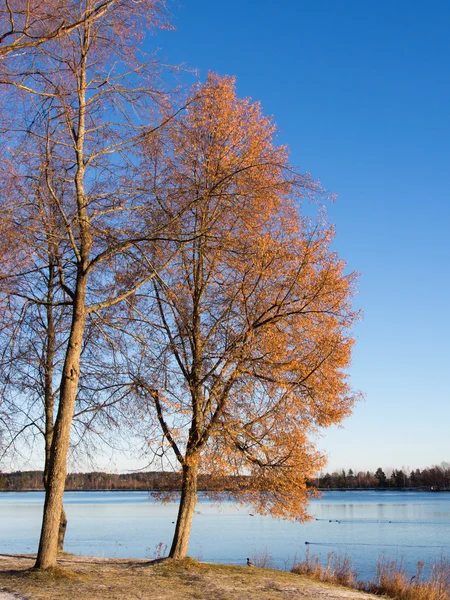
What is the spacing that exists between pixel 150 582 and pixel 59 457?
280 centimetres

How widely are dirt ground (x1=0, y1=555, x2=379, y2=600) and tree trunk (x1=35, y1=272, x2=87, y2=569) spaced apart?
0.38 meters

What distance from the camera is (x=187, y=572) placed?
1332 centimetres

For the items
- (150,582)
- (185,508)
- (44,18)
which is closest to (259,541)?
(185,508)

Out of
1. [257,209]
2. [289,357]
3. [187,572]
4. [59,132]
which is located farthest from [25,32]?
[187,572]

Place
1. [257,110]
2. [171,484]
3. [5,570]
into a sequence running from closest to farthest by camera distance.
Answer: [5,570] → [171,484] → [257,110]

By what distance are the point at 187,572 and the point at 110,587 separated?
240cm

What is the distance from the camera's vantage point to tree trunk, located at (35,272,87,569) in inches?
466

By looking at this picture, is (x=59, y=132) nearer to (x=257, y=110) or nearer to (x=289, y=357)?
(x=257, y=110)

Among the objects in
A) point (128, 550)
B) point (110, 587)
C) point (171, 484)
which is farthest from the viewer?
point (128, 550)

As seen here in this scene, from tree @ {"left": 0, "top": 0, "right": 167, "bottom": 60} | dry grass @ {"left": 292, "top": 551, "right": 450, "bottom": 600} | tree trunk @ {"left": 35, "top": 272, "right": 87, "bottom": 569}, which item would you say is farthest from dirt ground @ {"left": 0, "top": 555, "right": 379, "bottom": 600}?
tree @ {"left": 0, "top": 0, "right": 167, "bottom": 60}

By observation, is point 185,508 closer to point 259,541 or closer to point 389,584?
point 389,584

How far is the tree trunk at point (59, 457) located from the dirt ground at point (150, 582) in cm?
38

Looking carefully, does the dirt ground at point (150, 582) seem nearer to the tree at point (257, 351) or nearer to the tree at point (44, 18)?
the tree at point (257, 351)

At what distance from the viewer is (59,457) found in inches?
476
